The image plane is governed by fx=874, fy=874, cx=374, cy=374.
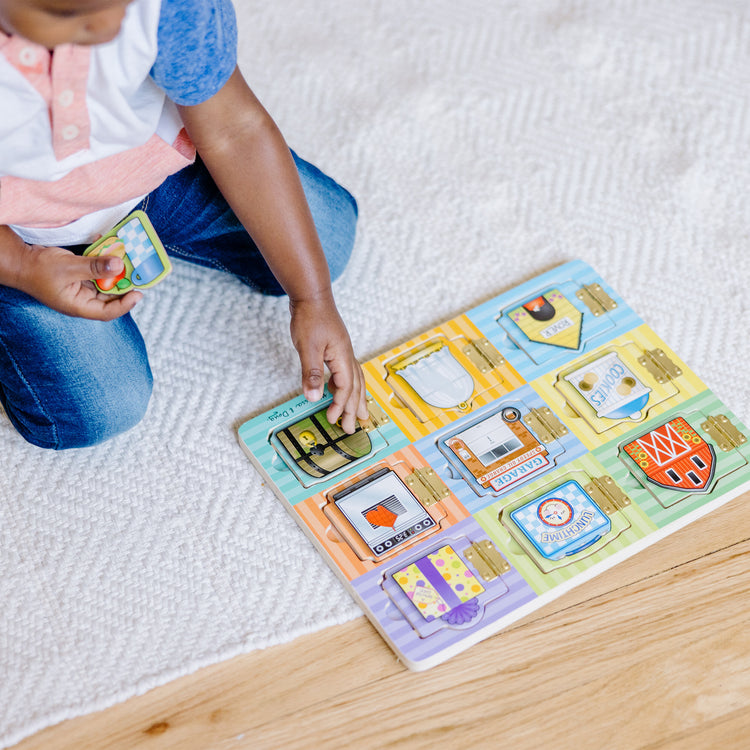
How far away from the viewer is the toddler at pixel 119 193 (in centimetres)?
55

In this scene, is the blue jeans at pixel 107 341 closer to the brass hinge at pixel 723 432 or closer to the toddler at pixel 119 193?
the toddler at pixel 119 193

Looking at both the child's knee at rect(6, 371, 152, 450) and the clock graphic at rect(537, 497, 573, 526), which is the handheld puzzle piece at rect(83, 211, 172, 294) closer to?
the child's knee at rect(6, 371, 152, 450)

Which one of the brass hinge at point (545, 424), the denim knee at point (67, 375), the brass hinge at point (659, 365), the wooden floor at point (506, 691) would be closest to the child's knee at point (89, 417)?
the denim knee at point (67, 375)

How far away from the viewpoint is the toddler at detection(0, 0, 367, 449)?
0.55m

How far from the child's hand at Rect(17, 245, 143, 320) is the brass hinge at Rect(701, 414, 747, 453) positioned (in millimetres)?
492

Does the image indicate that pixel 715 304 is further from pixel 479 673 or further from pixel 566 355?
pixel 479 673

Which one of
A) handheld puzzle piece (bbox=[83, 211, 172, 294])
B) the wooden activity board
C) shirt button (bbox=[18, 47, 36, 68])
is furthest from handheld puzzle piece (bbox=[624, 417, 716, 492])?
shirt button (bbox=[18, 47, 36, 68])

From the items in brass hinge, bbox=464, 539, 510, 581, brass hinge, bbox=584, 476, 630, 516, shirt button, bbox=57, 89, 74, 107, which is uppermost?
shirt button, bbox=57, 89, 74, 107

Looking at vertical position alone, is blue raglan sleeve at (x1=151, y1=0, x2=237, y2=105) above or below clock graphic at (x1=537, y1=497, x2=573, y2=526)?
above

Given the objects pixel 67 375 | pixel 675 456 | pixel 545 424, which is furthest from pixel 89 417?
pixel 675 456

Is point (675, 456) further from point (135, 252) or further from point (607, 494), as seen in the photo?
point (135, 252)

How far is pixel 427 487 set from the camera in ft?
2.41

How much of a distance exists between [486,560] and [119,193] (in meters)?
0.40

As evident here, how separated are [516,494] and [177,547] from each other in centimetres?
28
